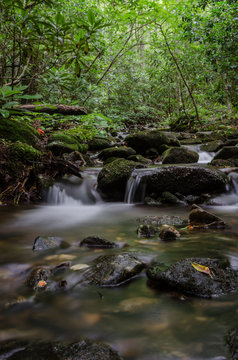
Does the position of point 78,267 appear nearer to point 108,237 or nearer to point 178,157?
point 108,237

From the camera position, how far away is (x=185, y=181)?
5.11 metres

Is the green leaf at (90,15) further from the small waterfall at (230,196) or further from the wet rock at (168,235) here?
the small waterfall at (230,196)

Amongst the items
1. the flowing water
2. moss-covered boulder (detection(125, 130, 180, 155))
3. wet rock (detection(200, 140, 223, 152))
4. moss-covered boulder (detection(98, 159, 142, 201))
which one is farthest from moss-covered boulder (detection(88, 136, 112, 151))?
the flowing water

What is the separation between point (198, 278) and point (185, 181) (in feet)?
11.9

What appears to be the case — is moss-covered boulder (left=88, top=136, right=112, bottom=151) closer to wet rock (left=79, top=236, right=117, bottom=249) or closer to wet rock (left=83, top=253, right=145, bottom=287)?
wet rock (left=79, top=236, right=117, bottom=249)

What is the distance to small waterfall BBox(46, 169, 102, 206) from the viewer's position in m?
4.91

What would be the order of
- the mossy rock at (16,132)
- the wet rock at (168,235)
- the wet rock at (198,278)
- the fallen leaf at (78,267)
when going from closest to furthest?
the wet rock at (198,278)
the fallen leaf at (78,267)
the wet rock at (168,235)
the mossy rock at (16,132)

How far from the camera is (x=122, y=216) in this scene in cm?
409

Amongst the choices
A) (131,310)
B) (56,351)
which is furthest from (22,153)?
(56,351)

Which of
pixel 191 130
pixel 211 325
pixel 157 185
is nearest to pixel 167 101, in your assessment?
pixel 191 130

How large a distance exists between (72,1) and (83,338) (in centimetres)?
1081

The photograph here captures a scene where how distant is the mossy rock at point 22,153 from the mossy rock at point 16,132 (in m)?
0.48

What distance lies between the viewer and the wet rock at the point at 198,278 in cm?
159

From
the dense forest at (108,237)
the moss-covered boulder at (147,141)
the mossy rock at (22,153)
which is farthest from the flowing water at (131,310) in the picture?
the moss-covered boulder at (147,141)
